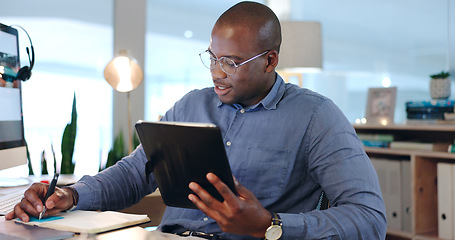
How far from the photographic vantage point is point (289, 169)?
1.40 m

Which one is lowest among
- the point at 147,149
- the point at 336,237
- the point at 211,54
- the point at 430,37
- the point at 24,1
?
the point at 336,237

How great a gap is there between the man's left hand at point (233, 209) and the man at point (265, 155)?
94mm

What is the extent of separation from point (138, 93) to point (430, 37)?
2.33m

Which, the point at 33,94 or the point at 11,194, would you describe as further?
the point at 33,94

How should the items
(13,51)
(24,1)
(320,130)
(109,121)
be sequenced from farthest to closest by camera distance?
(109,121) → (24,1) → (13,51) → (320,130)

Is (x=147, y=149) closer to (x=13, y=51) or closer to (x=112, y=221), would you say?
(x=112, y=221)

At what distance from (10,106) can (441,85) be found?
8.02 ft

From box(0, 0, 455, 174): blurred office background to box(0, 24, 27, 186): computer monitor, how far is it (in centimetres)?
153

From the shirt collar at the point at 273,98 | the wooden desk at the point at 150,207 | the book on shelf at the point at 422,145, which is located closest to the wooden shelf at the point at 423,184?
the book on shelf at the point at 422,145

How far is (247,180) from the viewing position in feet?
4.68

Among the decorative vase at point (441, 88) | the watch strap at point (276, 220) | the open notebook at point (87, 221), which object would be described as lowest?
the open notebook at point (87, 221)

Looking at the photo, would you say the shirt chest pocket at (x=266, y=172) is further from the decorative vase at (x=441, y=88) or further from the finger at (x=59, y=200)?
the decorative vase at (x=441, y=88)

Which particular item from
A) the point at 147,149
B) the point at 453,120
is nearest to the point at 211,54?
the point at 147,149

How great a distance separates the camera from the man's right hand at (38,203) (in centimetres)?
121
